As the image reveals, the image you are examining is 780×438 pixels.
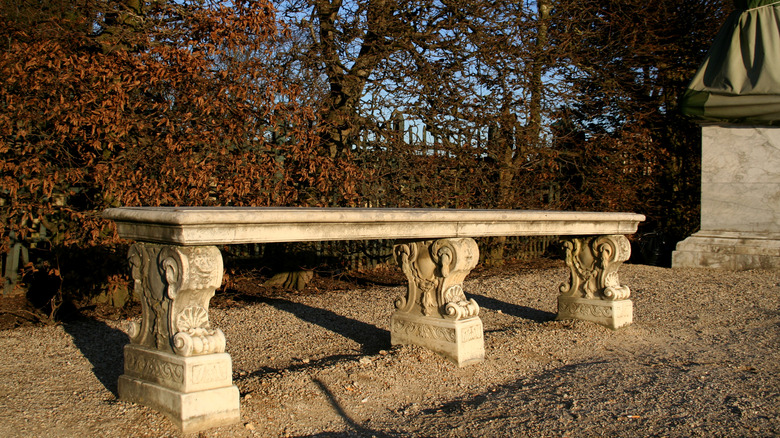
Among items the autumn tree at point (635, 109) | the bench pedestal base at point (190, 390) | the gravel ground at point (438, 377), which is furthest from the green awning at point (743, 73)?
the bench pedestal base at point (190, 390)

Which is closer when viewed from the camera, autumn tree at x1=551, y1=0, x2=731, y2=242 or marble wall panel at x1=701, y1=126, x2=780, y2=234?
marble wall panel at x1=701, y1=126, x2=780, y2=234

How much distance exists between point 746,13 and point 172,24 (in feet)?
20.1

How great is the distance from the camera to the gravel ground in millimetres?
2574

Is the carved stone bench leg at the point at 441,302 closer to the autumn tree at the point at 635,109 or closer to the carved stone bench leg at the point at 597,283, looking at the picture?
the carved stone bench leg at the point at 597,283

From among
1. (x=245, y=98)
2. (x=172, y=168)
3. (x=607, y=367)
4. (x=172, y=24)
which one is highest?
(x=172, y=24)

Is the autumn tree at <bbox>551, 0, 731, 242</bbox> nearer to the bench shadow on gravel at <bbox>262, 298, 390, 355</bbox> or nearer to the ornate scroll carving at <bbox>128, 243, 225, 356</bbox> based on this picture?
the bench shadow on gravel at <bbox>262, 298, 390, 355</bbox>

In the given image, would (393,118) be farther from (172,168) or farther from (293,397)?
(293,397)

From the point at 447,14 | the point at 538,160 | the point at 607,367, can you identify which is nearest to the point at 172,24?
the point at 447,14

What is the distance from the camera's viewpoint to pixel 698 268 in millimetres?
7645

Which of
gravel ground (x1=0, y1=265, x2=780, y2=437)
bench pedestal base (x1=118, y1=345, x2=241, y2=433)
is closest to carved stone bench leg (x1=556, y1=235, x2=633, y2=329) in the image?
gravel ground (x1=0, y1=265, x2=780, y2=437)

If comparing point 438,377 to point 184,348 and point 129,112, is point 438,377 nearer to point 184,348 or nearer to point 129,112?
point 184,348

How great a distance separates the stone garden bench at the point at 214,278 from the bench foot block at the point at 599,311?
50.1 inches

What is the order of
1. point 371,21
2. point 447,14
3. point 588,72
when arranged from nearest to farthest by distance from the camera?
point 371,21, point 447,14, point 588,72

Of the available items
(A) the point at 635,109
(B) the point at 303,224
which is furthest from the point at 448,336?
(A) the point at 635,109
